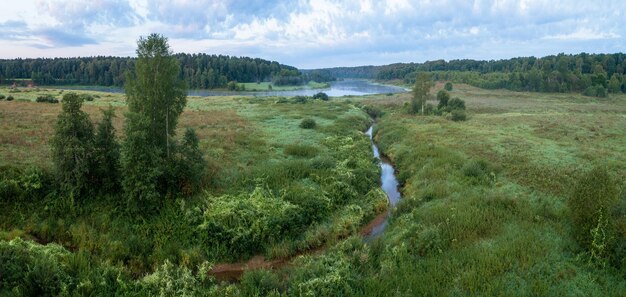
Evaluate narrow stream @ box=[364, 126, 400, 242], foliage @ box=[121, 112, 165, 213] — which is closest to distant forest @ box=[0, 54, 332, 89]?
narrow stream @ box=[364, 126, 400, 242]

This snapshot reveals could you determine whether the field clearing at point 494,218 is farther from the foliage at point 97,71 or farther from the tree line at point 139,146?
the foliage at point 97,71

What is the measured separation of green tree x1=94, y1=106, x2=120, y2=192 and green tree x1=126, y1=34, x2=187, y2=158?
1.47 m

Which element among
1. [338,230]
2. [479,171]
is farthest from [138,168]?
[479,171]

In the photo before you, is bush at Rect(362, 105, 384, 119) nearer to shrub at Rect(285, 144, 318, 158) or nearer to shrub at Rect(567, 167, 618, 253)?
shrub at Rect(285, 144, 318, 158)

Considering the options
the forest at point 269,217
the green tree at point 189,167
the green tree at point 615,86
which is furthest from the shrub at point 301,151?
the green tree at point 615,86

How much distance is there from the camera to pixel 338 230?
18.9m

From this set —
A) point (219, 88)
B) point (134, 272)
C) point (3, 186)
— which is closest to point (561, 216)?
point (134, 272)

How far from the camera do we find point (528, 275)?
1291 cm

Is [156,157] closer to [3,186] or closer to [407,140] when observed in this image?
[3,186]

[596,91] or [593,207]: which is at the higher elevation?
[596,91]

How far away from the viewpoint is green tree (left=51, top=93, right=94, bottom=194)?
57.1 feet

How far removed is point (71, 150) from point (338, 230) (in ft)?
42.7

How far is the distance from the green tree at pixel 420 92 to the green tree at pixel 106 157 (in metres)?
53.1

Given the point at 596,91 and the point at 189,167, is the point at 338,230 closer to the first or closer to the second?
the point at 189,167
